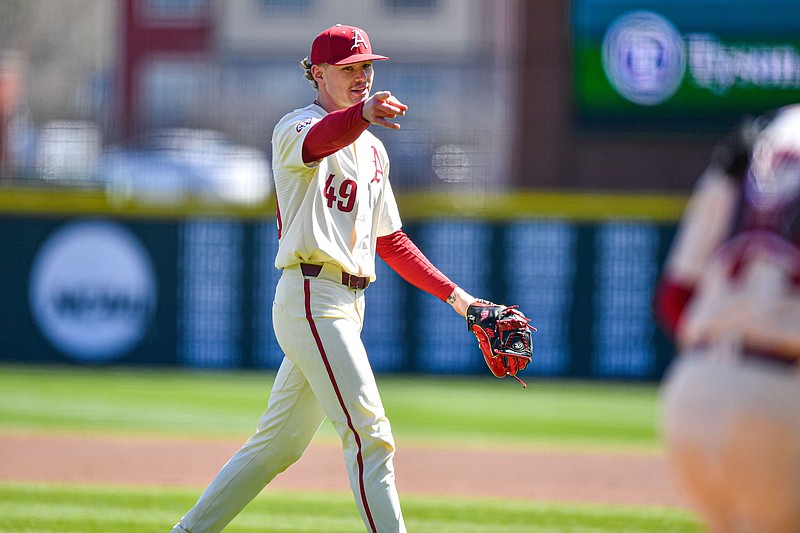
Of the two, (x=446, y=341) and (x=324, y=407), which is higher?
(x=324, y=407)

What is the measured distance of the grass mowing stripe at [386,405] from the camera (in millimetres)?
9938

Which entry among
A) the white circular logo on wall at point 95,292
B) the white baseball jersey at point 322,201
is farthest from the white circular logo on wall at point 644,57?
the white baseball jersey at point 322,201

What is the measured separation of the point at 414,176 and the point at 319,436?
6.50 m

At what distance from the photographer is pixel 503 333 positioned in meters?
4.25

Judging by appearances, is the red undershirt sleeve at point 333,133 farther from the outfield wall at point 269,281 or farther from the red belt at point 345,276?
the outfield wall at point 269,281

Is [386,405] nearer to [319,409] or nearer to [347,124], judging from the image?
[319,409]

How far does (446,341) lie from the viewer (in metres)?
13.1

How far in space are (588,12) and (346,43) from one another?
50.1 ft

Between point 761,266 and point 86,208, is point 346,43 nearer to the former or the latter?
point 761,266

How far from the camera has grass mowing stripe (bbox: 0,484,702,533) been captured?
5.79 meters

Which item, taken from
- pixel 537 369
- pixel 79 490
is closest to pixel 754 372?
pixel 79 490

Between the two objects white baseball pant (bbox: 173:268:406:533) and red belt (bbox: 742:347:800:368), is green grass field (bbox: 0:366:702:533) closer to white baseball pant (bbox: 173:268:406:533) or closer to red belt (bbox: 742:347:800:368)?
white baseball pant (bbox: 173:268:406:533)

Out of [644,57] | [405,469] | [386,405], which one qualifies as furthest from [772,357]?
[644,57]

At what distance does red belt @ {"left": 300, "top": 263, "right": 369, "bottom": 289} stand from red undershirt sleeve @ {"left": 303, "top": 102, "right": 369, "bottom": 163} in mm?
353
